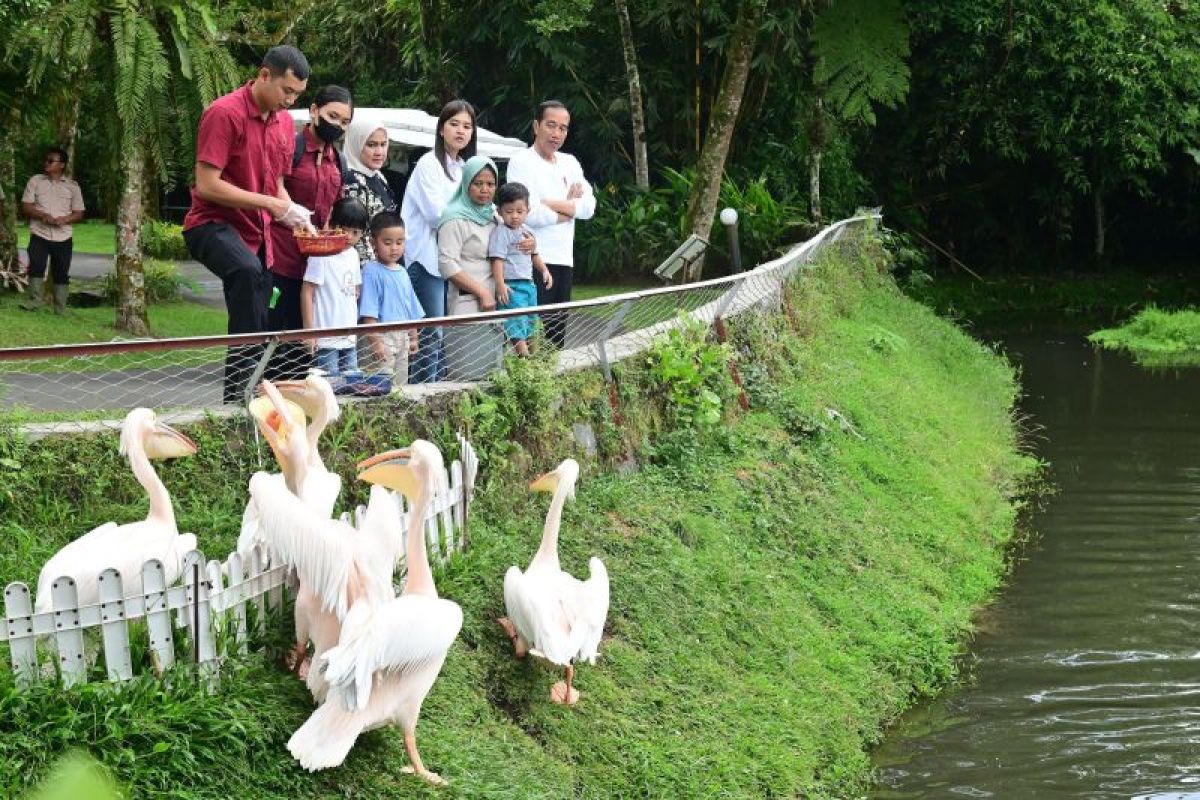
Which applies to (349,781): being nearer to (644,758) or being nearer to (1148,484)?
(644,758)

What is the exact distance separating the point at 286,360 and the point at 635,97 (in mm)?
13070

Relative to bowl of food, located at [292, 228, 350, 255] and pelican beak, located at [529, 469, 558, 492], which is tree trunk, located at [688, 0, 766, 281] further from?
pelican beak, located at [529, 469, 558, 492]

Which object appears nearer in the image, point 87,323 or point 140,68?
point 140,68

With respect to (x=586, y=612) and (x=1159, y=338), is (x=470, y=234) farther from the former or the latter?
(x=1159, y=338)

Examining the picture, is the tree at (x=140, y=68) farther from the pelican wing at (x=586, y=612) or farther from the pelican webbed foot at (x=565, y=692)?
the pelican webbed foot at (x=565, y=692)

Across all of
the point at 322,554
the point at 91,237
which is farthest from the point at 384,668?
the point at 91,237

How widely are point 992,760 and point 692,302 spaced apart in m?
3.58

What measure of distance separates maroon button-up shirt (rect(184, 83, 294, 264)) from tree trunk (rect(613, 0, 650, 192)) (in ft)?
38.8

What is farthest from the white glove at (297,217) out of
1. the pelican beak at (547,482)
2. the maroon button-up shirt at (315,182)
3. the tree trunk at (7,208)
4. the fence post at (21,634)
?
the tree trunk at (7,208)

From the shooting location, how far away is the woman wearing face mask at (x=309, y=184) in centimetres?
761

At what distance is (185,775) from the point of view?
15.3ft

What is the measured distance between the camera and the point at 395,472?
18.6 ft

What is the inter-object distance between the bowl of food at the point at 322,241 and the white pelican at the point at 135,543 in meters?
1.80

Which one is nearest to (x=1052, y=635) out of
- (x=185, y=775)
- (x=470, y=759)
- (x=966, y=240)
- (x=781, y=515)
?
(x=781, y=515)
